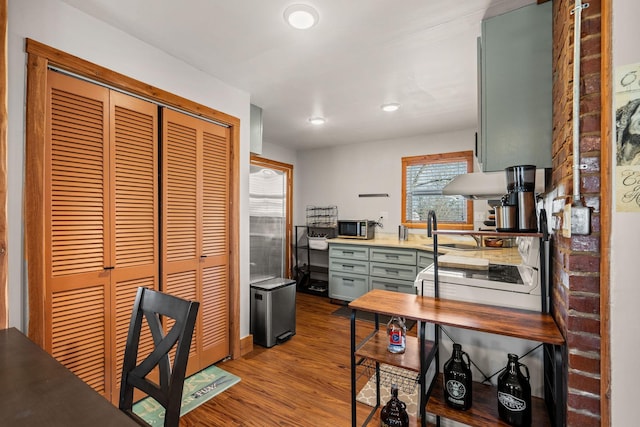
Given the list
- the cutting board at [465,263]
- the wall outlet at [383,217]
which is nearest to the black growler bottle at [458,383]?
the cutting board at [465,263]

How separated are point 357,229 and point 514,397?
3.03 metres

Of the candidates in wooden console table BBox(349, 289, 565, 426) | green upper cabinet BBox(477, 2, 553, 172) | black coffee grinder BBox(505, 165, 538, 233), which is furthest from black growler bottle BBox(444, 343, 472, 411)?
green upper cabinet BBox(477, 2, 553, 172)

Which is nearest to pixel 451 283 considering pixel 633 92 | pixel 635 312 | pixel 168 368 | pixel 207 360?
pixel 635 312

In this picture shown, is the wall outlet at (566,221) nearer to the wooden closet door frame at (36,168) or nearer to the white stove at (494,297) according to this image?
the white stove at (494,297)

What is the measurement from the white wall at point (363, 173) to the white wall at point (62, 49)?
285 centimetres

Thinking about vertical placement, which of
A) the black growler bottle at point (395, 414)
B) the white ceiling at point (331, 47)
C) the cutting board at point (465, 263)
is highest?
the white ceiling at point (331, 47)

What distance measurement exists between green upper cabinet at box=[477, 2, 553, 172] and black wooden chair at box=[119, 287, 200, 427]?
162cm

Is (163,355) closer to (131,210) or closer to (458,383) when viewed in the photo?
(131,210)

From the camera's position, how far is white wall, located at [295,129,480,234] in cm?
416

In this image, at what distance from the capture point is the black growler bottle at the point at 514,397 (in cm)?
134

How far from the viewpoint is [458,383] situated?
1479mm

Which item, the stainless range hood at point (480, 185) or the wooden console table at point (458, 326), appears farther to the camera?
the stainless range hood at point (480, 185)

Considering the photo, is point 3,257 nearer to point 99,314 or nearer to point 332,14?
point 99,314

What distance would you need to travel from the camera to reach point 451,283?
1740 mm
